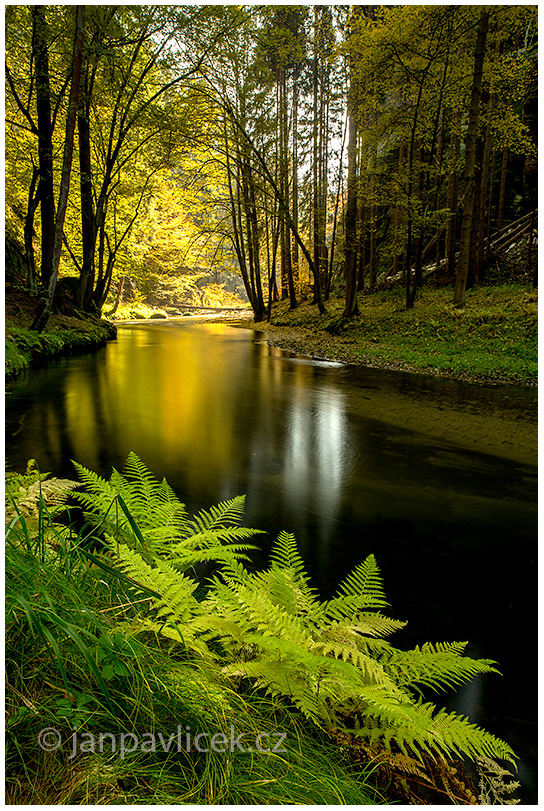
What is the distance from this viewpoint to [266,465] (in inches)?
212

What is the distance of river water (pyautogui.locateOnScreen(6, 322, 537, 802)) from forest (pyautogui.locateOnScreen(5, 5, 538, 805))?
0.14 feet

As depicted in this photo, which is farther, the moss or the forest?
the moss

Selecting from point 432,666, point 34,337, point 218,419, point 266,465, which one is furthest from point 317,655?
point 34,337

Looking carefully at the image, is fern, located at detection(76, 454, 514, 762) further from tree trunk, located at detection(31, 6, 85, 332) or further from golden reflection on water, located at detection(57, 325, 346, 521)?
→ tree trunk, located at detection(31, 6, 85, 332)

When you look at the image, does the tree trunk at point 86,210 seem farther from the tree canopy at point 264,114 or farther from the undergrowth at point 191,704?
the undergrowth at point 191,704

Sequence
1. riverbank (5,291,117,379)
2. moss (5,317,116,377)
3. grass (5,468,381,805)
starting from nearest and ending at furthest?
1. grass (5,468,381,805)
2. moss (5,317,116,377)
3. riverbank (5,291,117,379)

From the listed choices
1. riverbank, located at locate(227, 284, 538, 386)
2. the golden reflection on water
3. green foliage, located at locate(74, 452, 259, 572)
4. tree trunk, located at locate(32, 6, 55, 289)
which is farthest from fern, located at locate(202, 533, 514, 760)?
tree trunk, located at locate(32, 6, 55, 289)

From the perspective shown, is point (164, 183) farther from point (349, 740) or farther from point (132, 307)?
point (349, 740)

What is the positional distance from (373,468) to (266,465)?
1460mm

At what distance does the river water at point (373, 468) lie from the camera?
2674mm

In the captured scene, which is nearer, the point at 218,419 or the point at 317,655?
the point at 317,655

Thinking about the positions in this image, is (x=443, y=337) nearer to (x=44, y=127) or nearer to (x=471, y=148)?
(x=471, y=148)

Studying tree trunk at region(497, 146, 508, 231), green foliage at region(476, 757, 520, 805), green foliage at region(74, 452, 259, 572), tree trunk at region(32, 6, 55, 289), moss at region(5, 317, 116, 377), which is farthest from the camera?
tree trunk at region(497, 146, 508, 231)

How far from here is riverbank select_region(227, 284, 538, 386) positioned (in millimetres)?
9812
